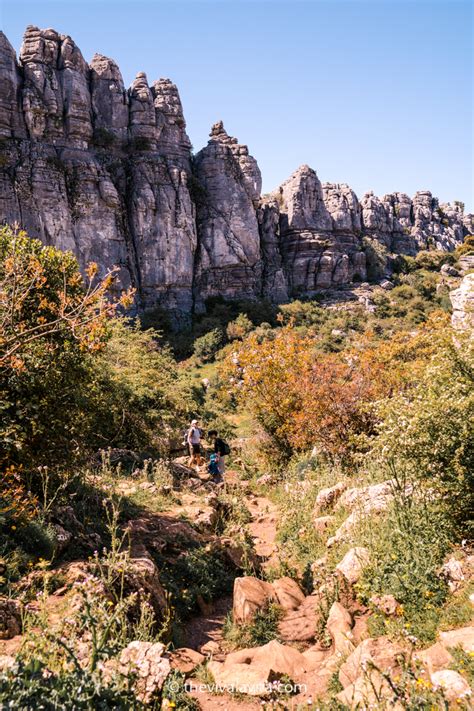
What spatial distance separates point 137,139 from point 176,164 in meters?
4.95

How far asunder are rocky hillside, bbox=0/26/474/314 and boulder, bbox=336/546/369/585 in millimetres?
41172

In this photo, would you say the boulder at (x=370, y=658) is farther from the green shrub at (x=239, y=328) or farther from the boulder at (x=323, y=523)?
the green shrub at (x=239, y=328)

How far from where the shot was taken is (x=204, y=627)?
5367 mm

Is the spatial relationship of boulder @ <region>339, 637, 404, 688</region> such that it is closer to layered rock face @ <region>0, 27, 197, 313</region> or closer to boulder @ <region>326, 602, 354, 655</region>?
boulder @ <region>326, 602, 354, 655</region>

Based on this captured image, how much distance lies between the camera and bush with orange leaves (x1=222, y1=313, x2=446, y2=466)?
1181 cm

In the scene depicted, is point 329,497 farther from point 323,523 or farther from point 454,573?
point 454,573

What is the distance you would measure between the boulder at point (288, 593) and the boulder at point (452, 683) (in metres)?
3.08

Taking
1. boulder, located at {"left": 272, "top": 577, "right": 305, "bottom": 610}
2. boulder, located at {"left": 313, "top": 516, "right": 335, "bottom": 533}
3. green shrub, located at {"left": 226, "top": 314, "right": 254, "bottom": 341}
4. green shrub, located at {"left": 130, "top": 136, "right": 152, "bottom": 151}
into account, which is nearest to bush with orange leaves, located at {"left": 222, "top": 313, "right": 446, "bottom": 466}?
boulder, located at {"left": 313, "top": 516, "right": 335, "bottom": 533}

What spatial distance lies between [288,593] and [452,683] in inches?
133

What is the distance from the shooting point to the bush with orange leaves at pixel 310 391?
11.8 meters

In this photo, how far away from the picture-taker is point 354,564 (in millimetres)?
5422

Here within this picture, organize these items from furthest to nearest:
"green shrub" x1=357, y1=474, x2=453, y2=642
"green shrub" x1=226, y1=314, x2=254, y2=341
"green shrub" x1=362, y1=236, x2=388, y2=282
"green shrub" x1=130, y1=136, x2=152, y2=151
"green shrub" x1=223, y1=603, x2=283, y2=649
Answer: "green shrub" x1=362, y1=236, x2=388, y2=282, "green shrub" x1=130, y1=136, x2=152, y2=151, "green shrub" x1=226, y1=314, x2=254, y2=341, "green shrub" x1=223, y1=603, x2=283, y2=649, "green shrub" x1=357, y1=474, x2=453, y2=642

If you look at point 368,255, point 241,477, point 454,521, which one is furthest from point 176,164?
point 454,521

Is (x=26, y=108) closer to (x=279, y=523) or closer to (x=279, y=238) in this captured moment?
(x=279, y=238)
